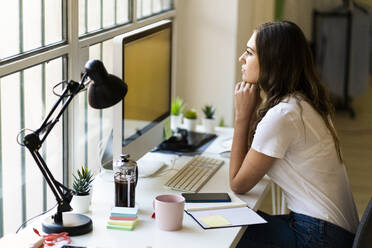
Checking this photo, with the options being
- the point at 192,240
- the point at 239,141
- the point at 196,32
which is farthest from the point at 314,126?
the point at 196,32

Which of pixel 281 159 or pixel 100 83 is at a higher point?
pixel 100 83

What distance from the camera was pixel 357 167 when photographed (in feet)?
15.3

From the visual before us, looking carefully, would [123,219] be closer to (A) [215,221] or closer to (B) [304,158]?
(A) [215,221]

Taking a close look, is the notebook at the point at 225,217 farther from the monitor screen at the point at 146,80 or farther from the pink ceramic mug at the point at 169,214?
the monitor screen at the point at 146,80

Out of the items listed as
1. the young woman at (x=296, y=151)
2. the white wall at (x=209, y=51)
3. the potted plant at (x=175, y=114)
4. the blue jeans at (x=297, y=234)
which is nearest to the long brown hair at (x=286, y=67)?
the young woman at (x=296, y=151)

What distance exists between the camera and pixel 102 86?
1609mm

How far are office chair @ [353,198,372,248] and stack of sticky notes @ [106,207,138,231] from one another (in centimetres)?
65

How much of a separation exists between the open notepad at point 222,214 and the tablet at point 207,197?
2 centimetres

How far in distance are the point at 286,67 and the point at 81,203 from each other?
0.78 metres

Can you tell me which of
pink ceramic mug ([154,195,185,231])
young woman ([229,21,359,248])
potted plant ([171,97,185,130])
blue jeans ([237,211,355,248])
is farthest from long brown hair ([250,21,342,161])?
potted plant ([171,97,185,130])

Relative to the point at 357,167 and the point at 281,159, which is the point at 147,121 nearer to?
the point at 281,159

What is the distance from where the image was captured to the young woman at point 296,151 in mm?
1925

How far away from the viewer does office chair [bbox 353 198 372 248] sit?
1757 millimetres

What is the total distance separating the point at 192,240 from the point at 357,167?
327 cm
